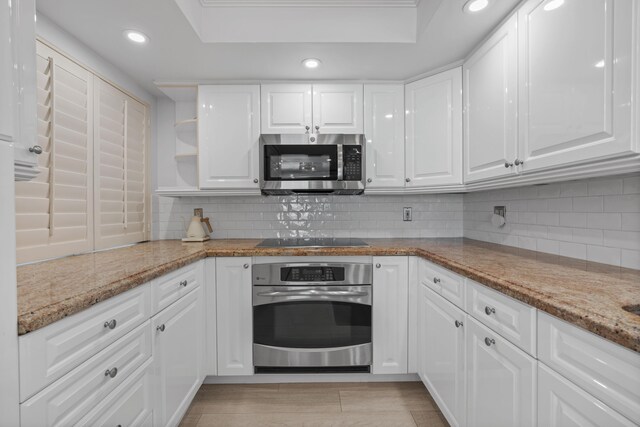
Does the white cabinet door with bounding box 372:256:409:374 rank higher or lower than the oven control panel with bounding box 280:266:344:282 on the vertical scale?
lower

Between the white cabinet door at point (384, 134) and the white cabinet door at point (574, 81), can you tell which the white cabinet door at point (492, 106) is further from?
the white cabinet door at point (384, 134)

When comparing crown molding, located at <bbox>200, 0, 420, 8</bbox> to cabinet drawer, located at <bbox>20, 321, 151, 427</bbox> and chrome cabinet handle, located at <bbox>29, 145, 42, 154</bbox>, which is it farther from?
cabinet drawer, located at <bbox>20, 321, 151, 427</bbox>

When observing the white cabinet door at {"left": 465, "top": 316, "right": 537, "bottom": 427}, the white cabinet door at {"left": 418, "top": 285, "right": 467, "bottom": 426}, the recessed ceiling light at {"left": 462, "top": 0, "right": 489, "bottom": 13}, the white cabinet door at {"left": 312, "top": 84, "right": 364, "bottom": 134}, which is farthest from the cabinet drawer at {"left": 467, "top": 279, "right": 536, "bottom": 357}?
the white cabinet door at {"left": 312, "top": 84, "right": 364, "bottom": 134}

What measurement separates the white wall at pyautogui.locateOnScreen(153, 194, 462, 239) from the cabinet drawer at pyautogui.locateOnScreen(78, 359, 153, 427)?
1.40 metres

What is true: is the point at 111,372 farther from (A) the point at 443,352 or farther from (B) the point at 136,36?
(B) the point at 136,36

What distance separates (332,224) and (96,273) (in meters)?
1.67

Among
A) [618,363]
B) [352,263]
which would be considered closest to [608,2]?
[618,363]

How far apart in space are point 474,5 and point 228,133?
1.66 metres

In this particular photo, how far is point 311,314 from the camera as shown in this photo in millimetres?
1928

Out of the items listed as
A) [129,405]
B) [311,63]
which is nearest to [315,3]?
[311,63]

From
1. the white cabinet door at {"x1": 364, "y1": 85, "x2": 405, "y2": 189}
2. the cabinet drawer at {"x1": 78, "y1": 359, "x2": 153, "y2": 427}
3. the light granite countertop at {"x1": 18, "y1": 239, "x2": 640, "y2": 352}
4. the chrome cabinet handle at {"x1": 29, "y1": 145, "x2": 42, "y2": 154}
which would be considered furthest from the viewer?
the white cabinet door at {"x1": 364, "y1": 85, "x2": 405, "y2": 189}

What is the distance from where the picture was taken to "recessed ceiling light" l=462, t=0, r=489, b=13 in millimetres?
1411

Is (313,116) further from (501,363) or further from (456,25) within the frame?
(501,363)

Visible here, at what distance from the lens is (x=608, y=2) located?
0.96 metres
